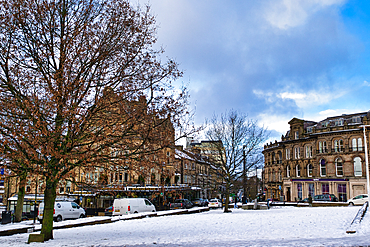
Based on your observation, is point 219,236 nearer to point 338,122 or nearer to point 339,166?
point 339,166

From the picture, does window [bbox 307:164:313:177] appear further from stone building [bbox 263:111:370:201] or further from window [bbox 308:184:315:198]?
window [bbox 308:184:315:198]

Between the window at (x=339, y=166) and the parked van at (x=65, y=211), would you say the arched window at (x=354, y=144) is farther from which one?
the parked van at (x=65, y=211)

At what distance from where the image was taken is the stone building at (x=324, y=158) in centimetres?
5900

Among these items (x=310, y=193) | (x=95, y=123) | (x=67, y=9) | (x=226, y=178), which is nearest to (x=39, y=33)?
(x=67, y=9)

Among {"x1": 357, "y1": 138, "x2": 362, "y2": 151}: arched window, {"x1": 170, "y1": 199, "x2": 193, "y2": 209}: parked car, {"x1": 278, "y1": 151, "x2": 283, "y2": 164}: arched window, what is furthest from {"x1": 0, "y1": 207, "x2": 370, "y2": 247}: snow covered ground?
{"x1": 278, "y1": 151, "x2": 283, "y2": 164}: arched window

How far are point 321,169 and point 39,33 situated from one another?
60.9 m

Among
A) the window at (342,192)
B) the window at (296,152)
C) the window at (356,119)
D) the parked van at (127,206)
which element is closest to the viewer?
the parked van at (127,206)

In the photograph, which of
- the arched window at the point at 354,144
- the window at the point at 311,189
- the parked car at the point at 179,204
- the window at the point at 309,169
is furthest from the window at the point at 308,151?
the parked car at the point at 179,204

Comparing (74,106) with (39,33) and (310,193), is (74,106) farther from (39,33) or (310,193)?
(310,193)

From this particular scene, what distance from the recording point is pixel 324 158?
6300cm

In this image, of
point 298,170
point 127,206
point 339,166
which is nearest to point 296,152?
point 298,170

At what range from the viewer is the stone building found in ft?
194

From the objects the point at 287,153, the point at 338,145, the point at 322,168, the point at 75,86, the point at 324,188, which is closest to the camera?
the point at 75,86

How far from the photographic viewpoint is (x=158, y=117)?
13.2m
